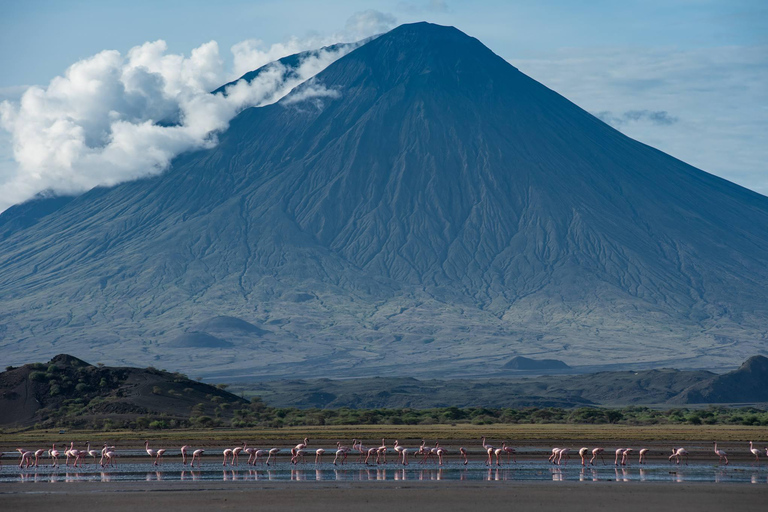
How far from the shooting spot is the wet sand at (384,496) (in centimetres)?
2275

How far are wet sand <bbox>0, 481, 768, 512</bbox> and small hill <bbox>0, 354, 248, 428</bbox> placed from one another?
76.2 feet

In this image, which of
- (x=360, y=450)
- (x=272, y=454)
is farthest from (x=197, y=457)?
(x=360, y=450)

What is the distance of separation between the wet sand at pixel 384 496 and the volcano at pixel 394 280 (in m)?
104

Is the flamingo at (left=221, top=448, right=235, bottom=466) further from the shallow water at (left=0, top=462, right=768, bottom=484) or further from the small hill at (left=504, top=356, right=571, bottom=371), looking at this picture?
the small hill at (left=504, top=356, right=571, bottom=371)

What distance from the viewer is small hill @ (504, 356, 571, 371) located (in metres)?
130

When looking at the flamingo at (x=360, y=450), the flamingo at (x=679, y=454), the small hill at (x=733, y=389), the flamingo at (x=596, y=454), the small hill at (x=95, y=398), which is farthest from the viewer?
the small hill at (x=733, y=389)

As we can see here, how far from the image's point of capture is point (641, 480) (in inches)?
1062

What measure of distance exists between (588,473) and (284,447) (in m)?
12.7

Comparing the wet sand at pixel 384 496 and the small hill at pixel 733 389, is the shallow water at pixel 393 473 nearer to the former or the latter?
the wet sand at pixel 384 496

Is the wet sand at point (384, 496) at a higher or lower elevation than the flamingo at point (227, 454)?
lower

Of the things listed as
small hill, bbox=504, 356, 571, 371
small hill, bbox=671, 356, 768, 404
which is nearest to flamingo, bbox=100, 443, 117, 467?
small hill, bbox=671, 356, 768, 404

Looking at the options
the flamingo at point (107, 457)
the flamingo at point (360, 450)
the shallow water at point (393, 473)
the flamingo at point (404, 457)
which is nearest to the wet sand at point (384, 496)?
the shallow water at point (393, 473)

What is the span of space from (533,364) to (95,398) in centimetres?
8529

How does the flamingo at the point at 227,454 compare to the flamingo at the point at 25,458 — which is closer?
the flamingo at the point at 25,458
